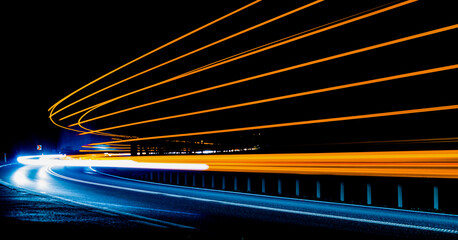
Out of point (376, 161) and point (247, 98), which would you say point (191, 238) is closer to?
point (376, 161)

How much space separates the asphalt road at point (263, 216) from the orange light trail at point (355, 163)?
0.78m

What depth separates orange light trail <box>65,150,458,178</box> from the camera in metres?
6.41

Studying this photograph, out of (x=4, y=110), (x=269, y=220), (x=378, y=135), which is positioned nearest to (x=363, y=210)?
(x=269, y=220)

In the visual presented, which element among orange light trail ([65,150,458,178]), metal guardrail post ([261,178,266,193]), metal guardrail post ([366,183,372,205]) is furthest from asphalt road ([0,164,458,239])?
metal guardrail post ([261,178,266,193])

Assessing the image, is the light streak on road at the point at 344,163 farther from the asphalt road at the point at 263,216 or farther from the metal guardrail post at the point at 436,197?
the metal guardrail post at the point at 436,197

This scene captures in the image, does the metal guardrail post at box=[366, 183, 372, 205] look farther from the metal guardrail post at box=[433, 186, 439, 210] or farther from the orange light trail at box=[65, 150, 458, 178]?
the metal guardrail post at box=[433, 186, 439, 210]

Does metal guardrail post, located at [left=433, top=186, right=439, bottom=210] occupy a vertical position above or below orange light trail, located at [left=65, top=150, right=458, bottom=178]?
below

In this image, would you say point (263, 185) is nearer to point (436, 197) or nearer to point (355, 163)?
point (355, 163)

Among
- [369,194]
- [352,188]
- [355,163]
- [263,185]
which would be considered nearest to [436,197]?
[369,194]

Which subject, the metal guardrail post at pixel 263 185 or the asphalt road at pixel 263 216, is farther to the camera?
the metal guardrail post at pixel 263 185

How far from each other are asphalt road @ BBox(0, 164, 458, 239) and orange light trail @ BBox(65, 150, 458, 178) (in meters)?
0.78

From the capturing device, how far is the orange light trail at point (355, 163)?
641 cm

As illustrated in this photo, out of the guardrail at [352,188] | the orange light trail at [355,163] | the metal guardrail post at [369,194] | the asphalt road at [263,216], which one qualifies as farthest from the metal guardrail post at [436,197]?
the metal guardrail post at [369,194]

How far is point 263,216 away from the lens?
22.2 ft
